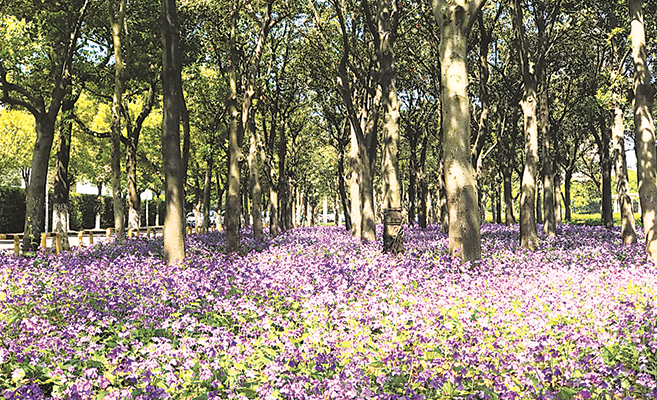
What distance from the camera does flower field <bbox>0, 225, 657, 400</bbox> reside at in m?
3.29

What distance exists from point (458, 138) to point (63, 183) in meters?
14.8

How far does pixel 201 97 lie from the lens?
86.3ft

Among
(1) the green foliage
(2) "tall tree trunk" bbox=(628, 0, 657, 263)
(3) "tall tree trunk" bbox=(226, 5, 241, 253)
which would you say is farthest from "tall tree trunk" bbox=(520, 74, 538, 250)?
(1) the green foliage

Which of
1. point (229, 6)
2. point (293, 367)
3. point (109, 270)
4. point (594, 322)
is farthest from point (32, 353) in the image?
point (229, 6)

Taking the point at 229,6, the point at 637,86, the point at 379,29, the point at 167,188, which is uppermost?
the point at 229,6

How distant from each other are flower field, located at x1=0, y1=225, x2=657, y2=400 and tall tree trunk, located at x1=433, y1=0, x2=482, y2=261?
0.62 m

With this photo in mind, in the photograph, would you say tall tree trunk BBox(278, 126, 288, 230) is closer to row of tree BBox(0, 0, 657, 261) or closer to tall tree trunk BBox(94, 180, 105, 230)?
row of tree BBox(0, 0, 657, 261)

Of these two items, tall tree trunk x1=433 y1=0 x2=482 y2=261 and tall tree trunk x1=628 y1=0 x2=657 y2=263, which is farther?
tall tree trunk x1=628 y1=0 x2=657 y2=263

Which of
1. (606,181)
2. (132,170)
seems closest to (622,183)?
(606,181)

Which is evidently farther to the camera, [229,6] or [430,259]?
[229,6]

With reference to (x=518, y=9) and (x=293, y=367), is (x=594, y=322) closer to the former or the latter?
(x=293, y=367)

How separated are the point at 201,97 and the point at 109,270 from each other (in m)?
19.8

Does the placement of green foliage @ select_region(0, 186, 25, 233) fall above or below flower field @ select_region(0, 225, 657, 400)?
above

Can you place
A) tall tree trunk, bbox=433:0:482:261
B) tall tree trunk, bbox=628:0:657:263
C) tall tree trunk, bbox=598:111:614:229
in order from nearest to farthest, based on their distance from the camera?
tall tree trunk, bbox=433:0:482:261
tall tree trunk, bbox=628:0:657:263
tall tree trunk, bbox=598:111:614:229
